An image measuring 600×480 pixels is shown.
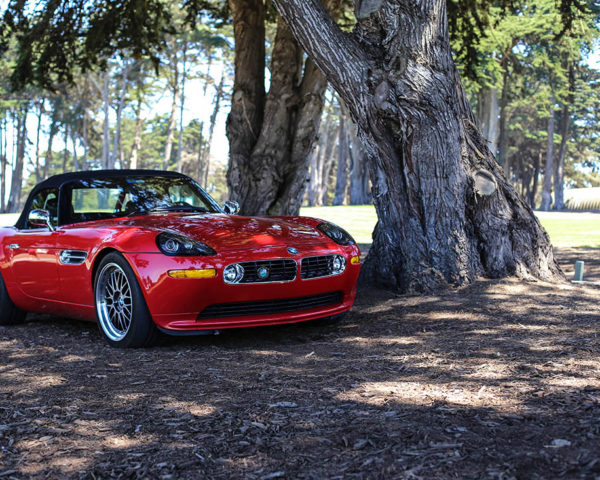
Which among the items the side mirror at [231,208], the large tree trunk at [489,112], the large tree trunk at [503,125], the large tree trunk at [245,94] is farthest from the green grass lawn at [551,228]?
the side mirror at [231,208]

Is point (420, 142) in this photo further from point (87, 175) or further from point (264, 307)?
point (87, 175)

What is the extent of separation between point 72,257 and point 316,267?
2.14 metres

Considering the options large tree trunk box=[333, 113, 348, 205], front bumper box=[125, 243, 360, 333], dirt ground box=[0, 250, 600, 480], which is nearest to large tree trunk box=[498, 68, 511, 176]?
large tree trunk box=[333, 113, 348, 205]

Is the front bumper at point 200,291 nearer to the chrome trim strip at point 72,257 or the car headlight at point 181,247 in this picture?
the car headlight at point 181,247

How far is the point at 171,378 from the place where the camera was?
4.51 metres

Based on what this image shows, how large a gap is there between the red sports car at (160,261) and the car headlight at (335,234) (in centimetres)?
1

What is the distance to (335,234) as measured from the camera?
6254mm

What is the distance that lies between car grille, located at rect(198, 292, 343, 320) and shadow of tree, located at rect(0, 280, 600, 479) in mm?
278

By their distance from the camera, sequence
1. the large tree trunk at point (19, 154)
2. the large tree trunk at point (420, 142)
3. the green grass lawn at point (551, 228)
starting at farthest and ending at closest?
the large tree trunk at point (19, 154), the green grass lawn at point (551, 228), the large tree trunk at point (420, 142)

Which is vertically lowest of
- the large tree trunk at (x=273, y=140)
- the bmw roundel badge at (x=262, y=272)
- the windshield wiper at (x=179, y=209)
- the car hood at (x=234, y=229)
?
the bmw roundel badge at (x=262, y=272)

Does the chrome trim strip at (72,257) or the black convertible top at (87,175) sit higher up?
the black convertible top at (87,175)

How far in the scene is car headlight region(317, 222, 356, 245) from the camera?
20.2ft

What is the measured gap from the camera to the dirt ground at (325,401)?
115 inches

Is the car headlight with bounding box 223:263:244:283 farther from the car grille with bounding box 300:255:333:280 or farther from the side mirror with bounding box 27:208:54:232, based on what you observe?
the side mirror with bounding box 27:208:54:232
